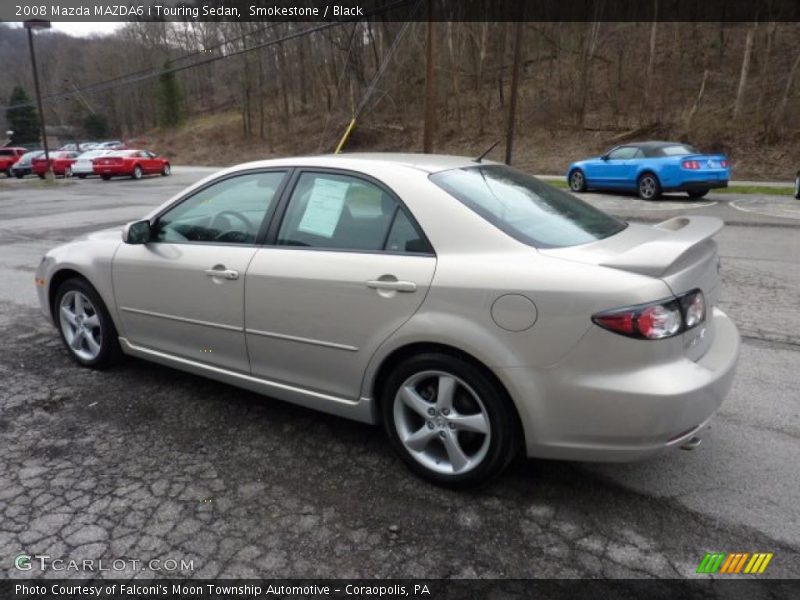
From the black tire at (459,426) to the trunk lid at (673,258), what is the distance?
649 millimetres

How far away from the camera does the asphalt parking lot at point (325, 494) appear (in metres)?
2.43

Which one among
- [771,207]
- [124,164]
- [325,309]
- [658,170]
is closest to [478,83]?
[124,164]

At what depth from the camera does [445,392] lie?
9.09ft

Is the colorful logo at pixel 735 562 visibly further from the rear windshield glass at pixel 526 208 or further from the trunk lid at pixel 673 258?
the rear windshield glass at pixel 526 208

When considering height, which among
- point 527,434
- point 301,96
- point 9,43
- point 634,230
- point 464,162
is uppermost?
point 9,43

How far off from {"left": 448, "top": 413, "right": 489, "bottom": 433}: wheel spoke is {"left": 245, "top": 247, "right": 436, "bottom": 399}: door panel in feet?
1.66

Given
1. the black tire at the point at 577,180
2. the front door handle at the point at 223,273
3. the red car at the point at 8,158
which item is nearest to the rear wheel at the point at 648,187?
the black tire at the point at 577,180

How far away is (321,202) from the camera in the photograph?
10.6 ft

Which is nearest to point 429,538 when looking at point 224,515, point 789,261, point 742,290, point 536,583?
point 536,583

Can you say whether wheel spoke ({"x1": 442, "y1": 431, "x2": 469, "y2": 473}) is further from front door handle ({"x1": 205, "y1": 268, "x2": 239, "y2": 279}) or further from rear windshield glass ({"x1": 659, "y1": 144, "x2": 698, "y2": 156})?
rear windshield glass ({"x1": 659, "y1": 144, "x2": 698, "y2": 156})

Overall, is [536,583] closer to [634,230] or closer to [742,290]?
[634,230]

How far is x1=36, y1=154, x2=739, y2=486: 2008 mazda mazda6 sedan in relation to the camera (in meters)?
2.43

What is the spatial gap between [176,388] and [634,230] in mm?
3057

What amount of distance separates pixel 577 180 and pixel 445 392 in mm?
15753
